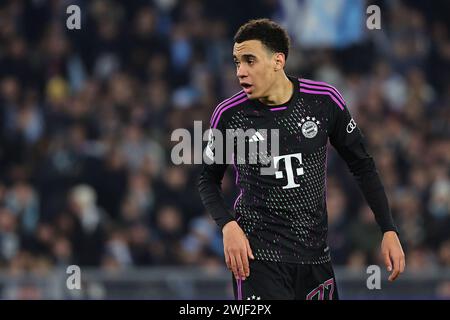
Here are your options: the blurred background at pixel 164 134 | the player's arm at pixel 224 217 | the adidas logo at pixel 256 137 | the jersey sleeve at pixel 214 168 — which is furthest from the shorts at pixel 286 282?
the blurred background at pixel 164 134

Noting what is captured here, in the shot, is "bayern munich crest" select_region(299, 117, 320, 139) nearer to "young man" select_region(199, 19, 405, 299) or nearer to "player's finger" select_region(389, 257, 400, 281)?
"young man" select_region(199, 19, 405, 299)

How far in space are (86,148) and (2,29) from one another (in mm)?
2758

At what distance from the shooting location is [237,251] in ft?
A: 17.3

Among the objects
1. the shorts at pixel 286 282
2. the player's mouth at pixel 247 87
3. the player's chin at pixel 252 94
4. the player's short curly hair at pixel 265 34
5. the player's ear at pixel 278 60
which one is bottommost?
the shorts at pixel 286 282

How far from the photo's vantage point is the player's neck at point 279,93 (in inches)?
223

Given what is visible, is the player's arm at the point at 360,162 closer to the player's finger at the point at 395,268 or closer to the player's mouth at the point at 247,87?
the player's finger at the point at 395,268

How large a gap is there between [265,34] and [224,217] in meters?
0.90

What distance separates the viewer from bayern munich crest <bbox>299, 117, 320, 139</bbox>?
566 centimetres

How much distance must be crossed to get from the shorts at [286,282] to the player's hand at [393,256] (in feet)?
1.10

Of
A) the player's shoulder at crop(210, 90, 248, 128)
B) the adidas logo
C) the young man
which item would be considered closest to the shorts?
the young man

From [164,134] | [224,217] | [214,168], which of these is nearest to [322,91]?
[214,168]
